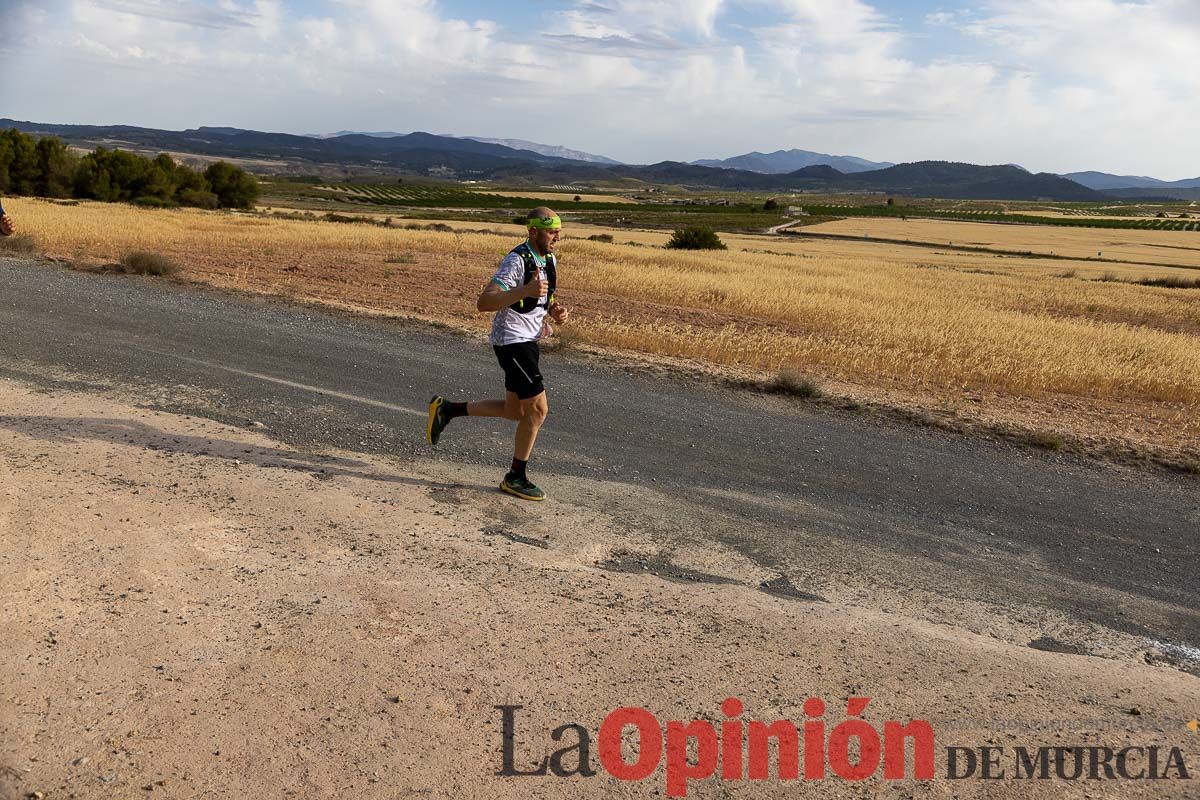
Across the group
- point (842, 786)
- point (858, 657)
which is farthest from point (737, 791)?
point (858, 657)

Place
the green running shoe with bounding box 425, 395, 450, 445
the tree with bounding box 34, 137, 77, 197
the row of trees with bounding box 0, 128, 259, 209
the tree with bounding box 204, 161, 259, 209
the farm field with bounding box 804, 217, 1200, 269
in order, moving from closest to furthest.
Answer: the green running shoe with bounding box 425, 395, 450, 445 < the row of trees with bounding box 0, 128, 259, 209 < the tree with bounding box 34, 137, 77, 197 < the farm field with bounding box 804, 217, 1200, 269 < the tree with bounding box 204, 161, 259, 209

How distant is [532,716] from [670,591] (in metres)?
1.40

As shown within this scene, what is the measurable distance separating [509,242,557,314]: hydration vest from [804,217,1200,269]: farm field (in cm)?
6225

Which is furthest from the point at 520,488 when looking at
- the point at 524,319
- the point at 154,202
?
the point at 154,202

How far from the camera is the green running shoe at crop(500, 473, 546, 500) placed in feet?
19.7

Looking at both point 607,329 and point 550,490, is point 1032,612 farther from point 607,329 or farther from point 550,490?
point 607,329

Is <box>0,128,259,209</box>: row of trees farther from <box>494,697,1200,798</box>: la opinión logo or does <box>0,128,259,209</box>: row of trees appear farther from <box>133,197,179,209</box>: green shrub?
<box>494,697,1200,798</box>: la opinión logo

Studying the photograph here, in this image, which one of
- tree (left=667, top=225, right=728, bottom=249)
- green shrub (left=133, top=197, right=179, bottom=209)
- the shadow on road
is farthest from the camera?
green shrub (left=133, top=197, right=179, bottom=209)

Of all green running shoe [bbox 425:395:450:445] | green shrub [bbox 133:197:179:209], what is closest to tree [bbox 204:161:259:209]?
green shrub [bbox 133:197:179:209]

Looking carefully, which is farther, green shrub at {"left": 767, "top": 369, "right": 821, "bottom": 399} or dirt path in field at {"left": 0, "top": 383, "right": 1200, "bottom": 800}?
green shrub at {"left": 767, "top": 369, "right": 821, "bottom": 399}

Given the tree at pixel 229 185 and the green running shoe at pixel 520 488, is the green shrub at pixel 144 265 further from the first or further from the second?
the tree at pixel 229 185

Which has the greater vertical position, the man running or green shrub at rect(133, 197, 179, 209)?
green shrub at rect(133, 197, 179, 209)

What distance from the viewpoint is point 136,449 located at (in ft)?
20.7

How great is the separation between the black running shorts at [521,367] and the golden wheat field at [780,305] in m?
6.41
